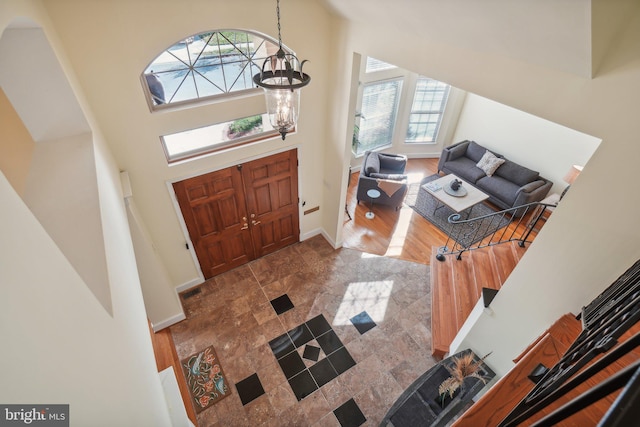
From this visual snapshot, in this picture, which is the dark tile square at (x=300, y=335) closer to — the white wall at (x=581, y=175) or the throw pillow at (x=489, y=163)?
the white wall at (x=581, y=175)

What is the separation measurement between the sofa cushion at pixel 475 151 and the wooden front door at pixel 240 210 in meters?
4.92

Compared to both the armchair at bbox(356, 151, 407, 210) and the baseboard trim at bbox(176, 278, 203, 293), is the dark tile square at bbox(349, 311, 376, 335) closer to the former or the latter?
the baseboard trim at bbox(176, 278, 203, 293)

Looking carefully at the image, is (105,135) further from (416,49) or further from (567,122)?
(567,122)

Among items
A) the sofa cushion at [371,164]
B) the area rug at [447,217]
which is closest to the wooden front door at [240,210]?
the sofa cushion at [371,164]

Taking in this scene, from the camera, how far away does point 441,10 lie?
7.98ft

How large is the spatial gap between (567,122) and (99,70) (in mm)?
4032

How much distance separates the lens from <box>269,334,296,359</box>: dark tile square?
4.51 meters

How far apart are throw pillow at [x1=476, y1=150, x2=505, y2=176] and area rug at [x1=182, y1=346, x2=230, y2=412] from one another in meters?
6.83

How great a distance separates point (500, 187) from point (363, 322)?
458cm

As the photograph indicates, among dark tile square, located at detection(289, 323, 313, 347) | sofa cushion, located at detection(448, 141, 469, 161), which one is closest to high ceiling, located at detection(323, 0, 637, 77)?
dark tile square, located at detection(289, 323, 313, 347)

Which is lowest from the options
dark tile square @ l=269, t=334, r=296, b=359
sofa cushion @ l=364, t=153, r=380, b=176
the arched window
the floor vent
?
dark tile square @ l=269, t=334, r=296, b=359

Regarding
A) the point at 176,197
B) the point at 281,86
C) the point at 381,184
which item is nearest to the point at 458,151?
the point at 381,184

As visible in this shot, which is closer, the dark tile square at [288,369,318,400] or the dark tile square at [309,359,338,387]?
the dark tile square at [288,369,318,400]
